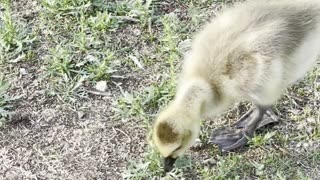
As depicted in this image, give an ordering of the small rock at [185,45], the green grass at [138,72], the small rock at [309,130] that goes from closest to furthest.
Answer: the green grass at [138,72], the small rock at [309,130], the small rock at [185,45]

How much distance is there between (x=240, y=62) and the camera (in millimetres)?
2605

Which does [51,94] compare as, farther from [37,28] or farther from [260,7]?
[260,7]

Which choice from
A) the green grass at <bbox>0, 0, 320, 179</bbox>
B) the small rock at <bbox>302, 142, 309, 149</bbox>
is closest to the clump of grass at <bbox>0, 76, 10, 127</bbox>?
the green grass at <bbox>0, 0, 320, 179</bbox>

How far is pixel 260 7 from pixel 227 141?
560 millimetres

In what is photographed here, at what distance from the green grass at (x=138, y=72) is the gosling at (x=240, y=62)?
0.73 ft

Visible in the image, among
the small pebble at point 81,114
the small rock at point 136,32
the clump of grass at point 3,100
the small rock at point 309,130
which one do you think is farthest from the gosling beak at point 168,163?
the small rock at point 136,32

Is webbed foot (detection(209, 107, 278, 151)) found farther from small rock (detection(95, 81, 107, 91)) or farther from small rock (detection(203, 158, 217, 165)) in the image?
small rock (detection(95, 81, 107, 91))

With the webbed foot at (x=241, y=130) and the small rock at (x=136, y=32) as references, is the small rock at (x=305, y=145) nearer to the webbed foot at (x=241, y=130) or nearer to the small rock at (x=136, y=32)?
the webbed foot at (x=241, y=130)

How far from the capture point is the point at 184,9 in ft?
11.4

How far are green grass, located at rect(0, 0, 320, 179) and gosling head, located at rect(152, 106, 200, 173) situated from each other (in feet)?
0.70

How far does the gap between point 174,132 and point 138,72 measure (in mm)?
748

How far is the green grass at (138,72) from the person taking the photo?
9.38 feet

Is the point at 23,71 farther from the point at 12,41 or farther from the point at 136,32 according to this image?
the point at 136,32

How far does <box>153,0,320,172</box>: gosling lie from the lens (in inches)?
102
